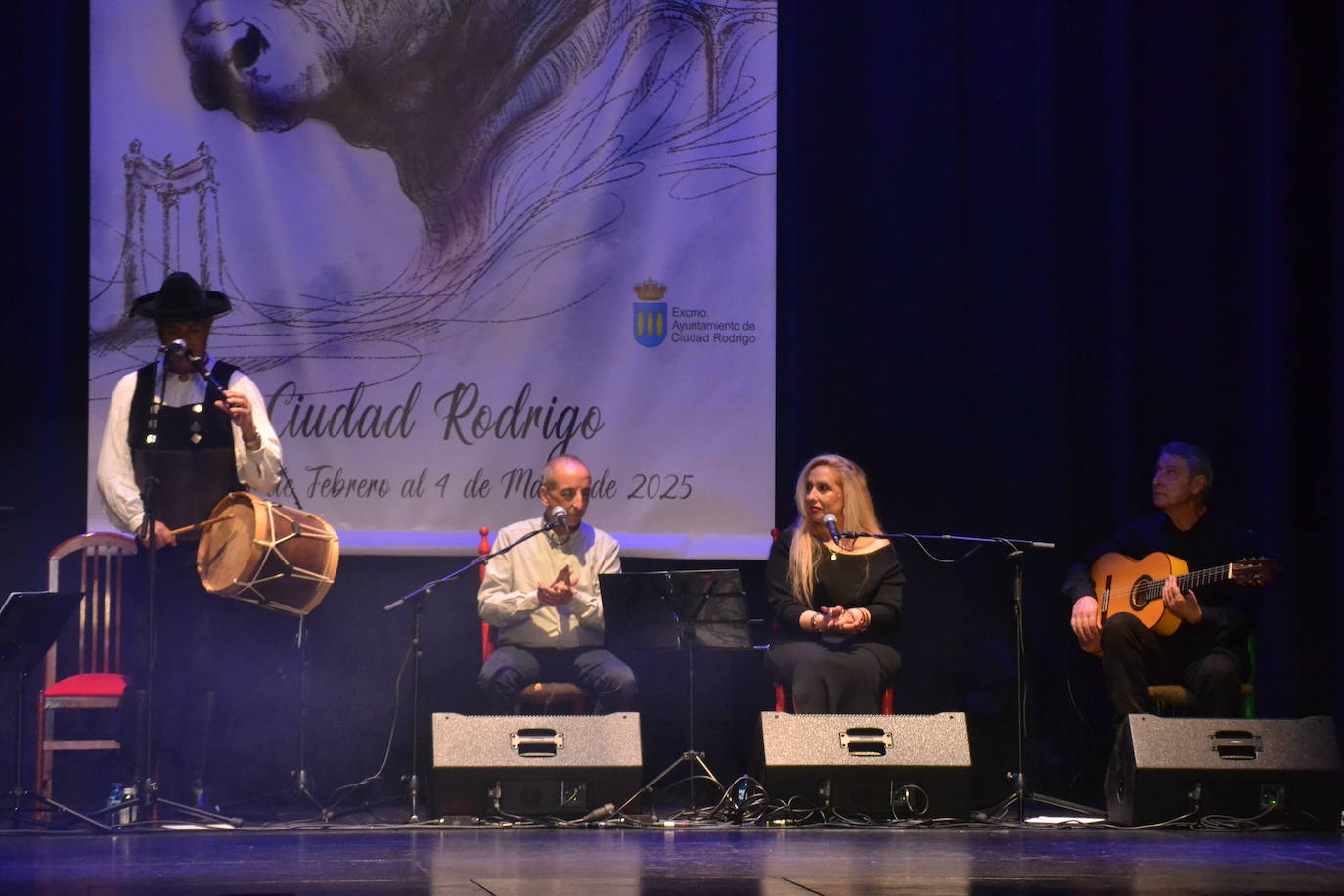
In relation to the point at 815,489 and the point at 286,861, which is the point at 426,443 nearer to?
the point at 815,489

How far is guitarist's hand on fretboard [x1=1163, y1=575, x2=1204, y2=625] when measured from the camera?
541cm

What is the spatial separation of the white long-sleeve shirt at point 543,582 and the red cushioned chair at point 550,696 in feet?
0.33

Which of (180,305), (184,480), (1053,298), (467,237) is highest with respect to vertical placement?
(467,237)

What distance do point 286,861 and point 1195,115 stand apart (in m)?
4.53

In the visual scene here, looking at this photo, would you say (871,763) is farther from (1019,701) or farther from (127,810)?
(127,810)

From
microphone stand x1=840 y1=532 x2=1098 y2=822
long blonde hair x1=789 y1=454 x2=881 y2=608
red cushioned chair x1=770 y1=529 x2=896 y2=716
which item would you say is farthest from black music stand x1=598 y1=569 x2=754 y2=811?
microphone stand x1=840 y1=532 x2=1098 y2=822

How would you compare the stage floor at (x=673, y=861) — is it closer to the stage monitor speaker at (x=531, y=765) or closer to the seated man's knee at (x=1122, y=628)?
the stage monitor speaker at (x=531, y=765)

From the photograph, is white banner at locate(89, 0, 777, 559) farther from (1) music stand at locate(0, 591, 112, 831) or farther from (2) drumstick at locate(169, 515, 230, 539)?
(1) music stand at locate(0, 591, 112, 831)

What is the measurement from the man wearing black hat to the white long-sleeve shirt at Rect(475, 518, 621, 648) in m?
0.86

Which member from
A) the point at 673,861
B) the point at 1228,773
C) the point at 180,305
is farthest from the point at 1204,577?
the point at 180,305

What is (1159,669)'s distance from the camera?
548cm

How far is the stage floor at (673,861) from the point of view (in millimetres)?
3658

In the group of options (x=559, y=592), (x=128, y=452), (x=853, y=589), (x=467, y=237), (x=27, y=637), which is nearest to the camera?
(x=27, y=637)

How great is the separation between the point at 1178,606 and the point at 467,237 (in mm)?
2933
